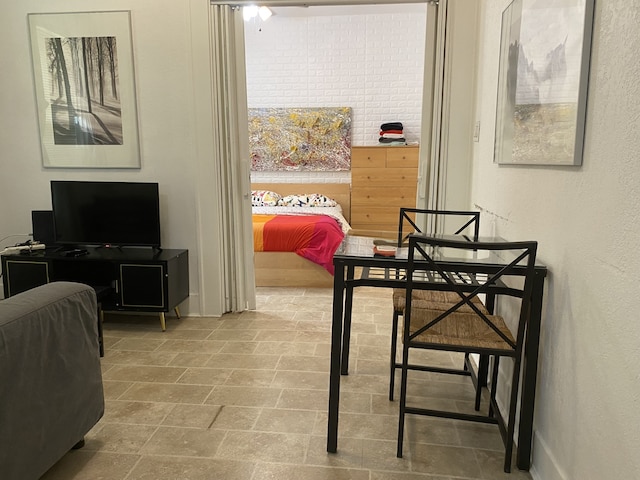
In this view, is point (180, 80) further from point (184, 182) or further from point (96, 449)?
point (96, 449)

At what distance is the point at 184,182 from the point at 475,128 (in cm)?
211

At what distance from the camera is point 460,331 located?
1.90 m

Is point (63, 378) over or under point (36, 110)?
under

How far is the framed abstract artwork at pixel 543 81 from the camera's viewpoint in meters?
1.49

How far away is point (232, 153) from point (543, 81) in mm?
2264

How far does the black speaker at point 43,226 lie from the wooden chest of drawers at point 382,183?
339 centimetres

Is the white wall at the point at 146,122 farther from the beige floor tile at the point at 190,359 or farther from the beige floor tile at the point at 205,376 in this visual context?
the beige floor tile at the point at 205,376

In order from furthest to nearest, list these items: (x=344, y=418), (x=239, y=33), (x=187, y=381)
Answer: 1. (x=239, y=33)
2. (x=187, y=381)
3. (x=344, y=418)

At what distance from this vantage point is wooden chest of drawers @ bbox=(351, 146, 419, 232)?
18.7 ft

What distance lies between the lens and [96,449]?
1951mm

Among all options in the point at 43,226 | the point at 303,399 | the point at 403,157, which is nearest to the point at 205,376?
the point at 303,399

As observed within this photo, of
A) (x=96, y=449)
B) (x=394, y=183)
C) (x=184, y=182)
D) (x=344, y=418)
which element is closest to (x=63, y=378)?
(x=96, y=449)

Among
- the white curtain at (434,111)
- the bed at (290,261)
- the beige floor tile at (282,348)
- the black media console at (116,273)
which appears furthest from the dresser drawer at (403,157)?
the beige floor tile at (282,348)

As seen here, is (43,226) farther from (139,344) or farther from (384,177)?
(384,177)
